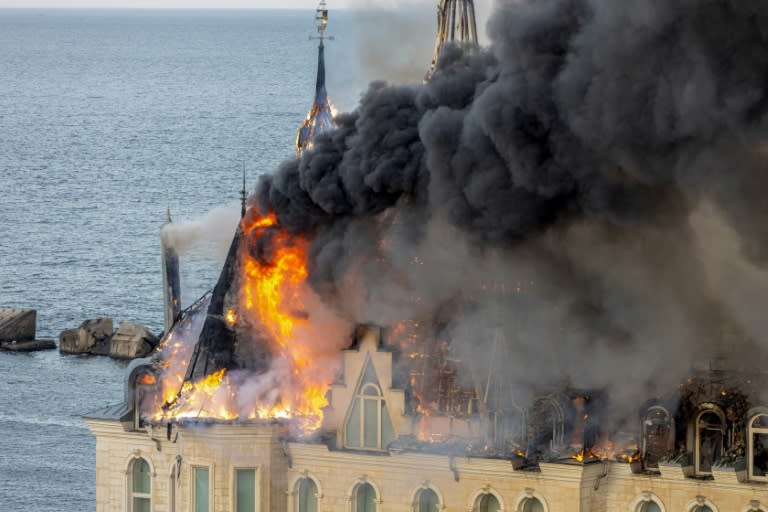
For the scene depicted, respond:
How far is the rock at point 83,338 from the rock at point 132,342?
43.8 inches

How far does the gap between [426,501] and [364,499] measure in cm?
183

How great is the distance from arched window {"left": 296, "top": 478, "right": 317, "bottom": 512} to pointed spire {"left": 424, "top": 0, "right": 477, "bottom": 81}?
58.6 feet

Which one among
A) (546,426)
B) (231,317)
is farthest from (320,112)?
(546,426)

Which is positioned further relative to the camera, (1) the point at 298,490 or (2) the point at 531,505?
(1) the point at 298,490

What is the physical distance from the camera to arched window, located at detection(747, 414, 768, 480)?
6044 cm

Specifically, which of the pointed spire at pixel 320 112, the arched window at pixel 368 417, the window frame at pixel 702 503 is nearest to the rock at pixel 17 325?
the pointed spire at pixel 320 112

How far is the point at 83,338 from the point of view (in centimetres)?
14025

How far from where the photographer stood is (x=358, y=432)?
6538 centimetres

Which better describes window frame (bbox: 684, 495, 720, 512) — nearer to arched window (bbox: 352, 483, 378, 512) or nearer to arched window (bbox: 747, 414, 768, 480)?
arched window (bbox: 747, 414, 768, 480)

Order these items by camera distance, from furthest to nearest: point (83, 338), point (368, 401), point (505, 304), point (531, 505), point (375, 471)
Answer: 1. point (83, 338)
2. point (505, 304)
3. point (368, 401)
4. point (375, 471)
5. point (531, 505)

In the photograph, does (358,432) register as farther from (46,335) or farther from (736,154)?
(46,335)

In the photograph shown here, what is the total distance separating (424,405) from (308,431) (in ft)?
10.2

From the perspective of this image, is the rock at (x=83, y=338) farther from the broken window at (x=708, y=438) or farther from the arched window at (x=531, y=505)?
the broken window at (x=708, y=438)

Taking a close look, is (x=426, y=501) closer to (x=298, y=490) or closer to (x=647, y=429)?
(x=298, y=490)
